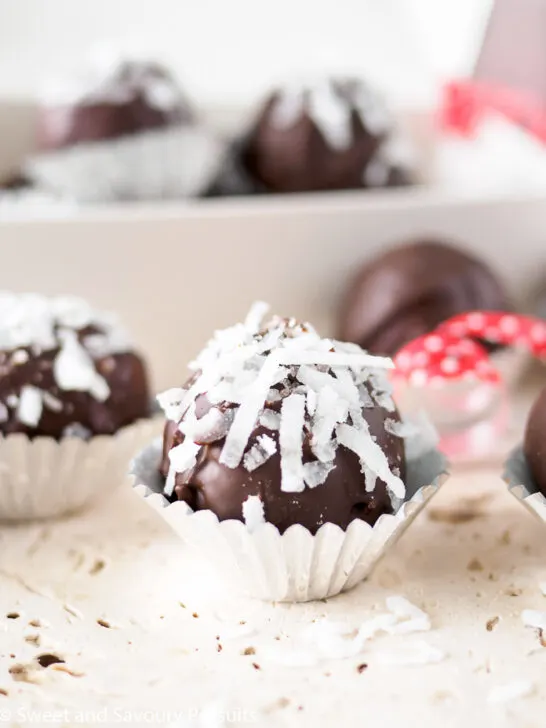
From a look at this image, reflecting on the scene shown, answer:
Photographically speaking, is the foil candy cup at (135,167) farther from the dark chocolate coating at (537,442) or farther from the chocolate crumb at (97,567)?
the dark chocolate coating at (537,442)

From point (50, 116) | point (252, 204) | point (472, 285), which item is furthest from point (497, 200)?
point (50, 116)

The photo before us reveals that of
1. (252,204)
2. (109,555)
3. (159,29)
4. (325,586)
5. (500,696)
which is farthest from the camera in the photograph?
(159,29)

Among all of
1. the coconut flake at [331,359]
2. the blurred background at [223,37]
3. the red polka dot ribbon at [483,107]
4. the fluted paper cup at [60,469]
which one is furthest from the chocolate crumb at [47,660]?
the blurred background at [223,37]

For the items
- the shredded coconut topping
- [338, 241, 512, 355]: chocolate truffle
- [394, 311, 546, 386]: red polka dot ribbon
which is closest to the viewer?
[394, 311, 546, 386]: red polka dot ribbon

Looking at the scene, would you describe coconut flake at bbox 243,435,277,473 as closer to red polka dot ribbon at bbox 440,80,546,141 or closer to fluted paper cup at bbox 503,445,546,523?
fluted paper cup at bbox 503,445,546,523

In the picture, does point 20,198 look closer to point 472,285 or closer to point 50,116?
point 50,116

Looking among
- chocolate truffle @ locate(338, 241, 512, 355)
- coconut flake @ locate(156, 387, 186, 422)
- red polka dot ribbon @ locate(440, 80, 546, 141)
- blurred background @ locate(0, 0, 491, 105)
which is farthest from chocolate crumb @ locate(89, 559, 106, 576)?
blurred background @ locate(0, 0, 491, 105)
